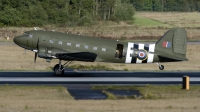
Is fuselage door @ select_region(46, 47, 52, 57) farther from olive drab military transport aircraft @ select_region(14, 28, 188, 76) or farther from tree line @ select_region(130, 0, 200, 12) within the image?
tree line @ select_region(130, 0, 200, 12)

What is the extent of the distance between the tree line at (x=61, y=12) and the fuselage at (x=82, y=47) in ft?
158

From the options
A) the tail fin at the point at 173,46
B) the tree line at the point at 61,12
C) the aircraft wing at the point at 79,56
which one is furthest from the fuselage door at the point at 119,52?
the tree line at the point at 61,12

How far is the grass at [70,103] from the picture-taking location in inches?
875

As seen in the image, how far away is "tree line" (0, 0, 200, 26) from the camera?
8294 centimetres

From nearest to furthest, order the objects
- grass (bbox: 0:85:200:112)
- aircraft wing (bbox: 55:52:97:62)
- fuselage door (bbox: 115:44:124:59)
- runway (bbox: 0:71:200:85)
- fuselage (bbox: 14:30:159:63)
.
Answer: grass (bbox: 0:85:200:112)
runway (bbox: 0:71:200:85)
aircraft wing (bbox: 55:52:97:62)
fuselage (bbox: 14:30:159:63)
fuselage door (bbox: 115:44:124:59)

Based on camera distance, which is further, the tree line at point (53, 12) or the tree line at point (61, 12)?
the tree line at point (61, 12)

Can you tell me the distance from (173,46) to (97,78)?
254 inches

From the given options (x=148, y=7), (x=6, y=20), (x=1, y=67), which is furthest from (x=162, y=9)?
(x=1, y=67)

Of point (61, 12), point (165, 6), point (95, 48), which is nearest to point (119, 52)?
point (95, 48)

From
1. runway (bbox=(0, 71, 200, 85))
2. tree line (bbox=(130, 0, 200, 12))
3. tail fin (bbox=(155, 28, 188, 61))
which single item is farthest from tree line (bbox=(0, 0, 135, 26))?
tail fin (bbox=(155, 28, 188, 61))

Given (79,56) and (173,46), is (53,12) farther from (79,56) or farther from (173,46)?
(79,56)

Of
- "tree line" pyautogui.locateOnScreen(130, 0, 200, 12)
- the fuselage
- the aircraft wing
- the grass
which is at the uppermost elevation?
"tree line" pyautogui.locateOnScreen(130, 0, 200, 12)

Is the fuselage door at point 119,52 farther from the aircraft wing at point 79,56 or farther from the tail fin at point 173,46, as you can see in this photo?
the tail fin at point 173,46

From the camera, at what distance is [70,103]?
23.7m
